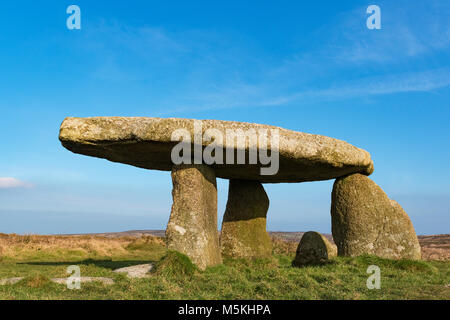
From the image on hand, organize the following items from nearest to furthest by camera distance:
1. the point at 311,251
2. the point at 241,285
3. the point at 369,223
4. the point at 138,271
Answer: the point at 241,285, the point at 138,271, the point at 311,251, the point at 369,223

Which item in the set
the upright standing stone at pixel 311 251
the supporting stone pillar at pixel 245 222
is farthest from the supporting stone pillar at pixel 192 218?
the supporting stone pillar at pixel 245 222

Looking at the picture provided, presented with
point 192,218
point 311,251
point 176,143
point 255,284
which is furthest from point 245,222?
point 255,284

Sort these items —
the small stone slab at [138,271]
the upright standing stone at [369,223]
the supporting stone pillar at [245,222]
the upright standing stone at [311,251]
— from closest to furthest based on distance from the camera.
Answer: the small stone slab at [138,271]
the upright standing stone at [311,251]
the upright standing stone at [369,223]
the supporting stone pillar at [245,222]

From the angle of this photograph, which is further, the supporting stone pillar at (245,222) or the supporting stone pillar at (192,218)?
the supporting stone pillar at (245,222)

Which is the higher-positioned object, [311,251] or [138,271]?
[311,251]

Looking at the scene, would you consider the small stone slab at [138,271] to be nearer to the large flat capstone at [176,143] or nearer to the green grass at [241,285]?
the green grass at [241,285]

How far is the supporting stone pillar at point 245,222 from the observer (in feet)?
46.3

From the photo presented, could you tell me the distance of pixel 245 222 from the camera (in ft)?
47.3

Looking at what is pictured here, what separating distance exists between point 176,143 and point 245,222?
534cm

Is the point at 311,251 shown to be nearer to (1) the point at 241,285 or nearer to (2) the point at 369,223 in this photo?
(2) the point at 369,223

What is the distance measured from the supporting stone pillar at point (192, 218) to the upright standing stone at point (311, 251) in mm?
2402

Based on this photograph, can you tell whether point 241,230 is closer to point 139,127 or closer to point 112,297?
point 139,127

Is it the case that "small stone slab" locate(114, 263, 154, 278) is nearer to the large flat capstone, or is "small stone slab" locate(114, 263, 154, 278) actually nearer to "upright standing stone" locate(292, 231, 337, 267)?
the large flat capstone
